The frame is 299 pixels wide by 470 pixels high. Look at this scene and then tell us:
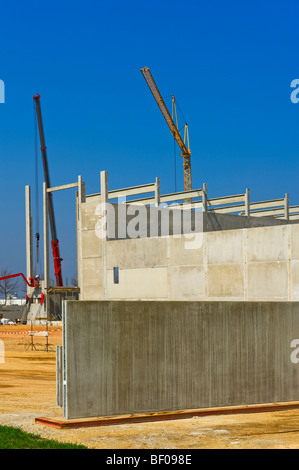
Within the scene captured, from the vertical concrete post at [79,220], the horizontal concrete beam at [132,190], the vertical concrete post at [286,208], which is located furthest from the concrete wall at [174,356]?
the vertical concrete post at [286,208]

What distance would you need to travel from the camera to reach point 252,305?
1420 centimetres

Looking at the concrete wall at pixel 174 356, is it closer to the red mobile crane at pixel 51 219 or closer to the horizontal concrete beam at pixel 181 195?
the horizontal concrete beam at pixel 181 195

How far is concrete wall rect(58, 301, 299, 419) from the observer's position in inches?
472

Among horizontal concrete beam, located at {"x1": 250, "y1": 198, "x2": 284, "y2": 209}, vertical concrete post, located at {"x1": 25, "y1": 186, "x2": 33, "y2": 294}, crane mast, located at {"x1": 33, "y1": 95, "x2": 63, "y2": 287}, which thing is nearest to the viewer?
horizontal concrete beam, located at {"x1": 250, "y1": 198, "x2": 284, "y2": 209}

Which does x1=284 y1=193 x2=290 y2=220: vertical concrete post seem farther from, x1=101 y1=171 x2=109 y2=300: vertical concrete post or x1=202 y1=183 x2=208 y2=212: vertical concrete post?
x1=101 y1=171 x2=109 y2=300: vertical concrete post

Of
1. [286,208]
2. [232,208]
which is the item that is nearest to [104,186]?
[232,208]

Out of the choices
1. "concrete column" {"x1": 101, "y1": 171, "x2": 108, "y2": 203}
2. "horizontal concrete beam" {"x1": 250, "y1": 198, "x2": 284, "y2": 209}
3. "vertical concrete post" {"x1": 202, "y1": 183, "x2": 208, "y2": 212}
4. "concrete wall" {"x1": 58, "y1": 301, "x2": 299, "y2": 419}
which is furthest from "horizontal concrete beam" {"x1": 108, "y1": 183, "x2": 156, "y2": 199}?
"concrete wall" {"x1": 58, "y1": 301, "x2": 299, "y2": 419}

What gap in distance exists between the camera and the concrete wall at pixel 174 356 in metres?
12.0

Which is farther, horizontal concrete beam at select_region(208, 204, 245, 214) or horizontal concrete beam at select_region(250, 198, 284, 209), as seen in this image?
horizontal concrete beam at select_region(250, 198, 284, 209)

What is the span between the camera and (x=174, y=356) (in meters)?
13.0

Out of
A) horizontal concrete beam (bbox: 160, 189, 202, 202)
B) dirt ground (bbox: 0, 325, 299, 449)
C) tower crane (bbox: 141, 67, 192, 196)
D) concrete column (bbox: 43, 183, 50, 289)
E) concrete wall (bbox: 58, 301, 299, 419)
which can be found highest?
tower crane (bbox: 141, 67, 192, 196)

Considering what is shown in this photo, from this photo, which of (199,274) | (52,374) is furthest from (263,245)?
(52,374)
